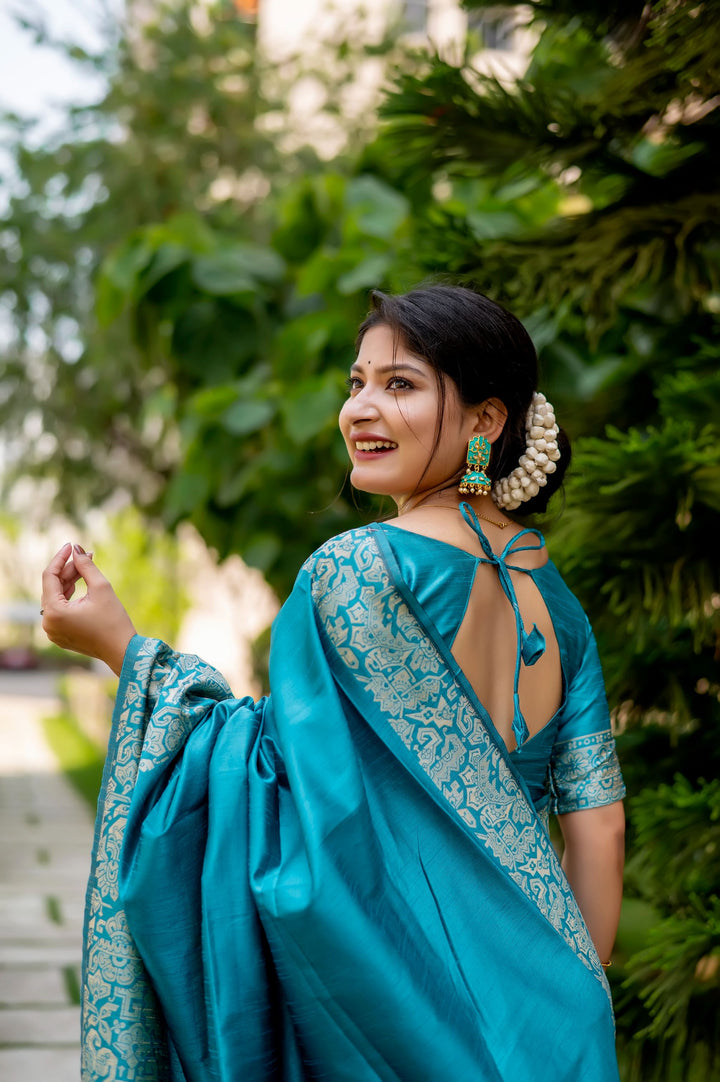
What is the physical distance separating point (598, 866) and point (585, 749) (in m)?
0.15

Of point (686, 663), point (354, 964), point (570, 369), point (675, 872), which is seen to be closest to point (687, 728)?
point (686, 663)

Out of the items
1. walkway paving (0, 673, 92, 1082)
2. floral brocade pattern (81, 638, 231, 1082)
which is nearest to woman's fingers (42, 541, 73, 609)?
floral brocade pattern (81, 638, 231, 1082)

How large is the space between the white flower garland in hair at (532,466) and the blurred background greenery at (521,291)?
260 millimetres

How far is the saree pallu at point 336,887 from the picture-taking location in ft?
4.25

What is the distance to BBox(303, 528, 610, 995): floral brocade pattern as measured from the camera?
1.35m

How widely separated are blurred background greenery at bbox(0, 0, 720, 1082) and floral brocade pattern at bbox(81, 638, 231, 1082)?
0.41 m

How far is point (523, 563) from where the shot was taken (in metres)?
1.52

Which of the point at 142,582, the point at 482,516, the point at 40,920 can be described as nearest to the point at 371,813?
the point at 482,516

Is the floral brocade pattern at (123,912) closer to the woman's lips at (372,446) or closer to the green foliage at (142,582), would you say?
the woman's lips at (372,446)

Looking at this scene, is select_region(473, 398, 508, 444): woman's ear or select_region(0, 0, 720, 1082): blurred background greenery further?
select_region(0, 0, 720, 1082): blurred background greenery

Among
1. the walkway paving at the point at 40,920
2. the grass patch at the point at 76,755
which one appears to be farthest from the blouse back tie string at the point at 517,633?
the grass patch at the point at 76,755

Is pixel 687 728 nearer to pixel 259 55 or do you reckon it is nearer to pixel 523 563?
pixel 523 563

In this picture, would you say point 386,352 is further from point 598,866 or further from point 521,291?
point 521,291

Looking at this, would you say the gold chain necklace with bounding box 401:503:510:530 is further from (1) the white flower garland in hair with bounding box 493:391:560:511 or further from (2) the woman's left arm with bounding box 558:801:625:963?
(2) the woman's left arm with bounding box 558:801:625:963
